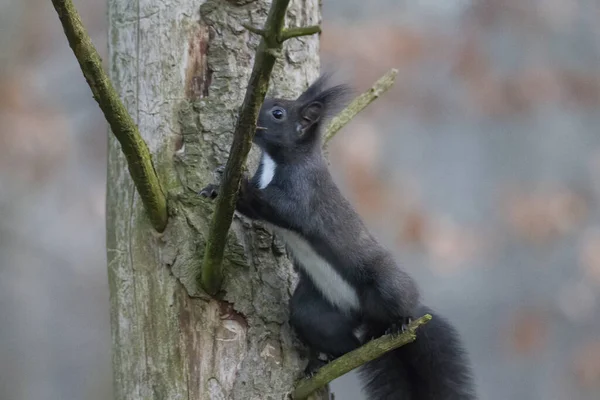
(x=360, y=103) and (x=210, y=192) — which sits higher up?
(x=360, y=103)

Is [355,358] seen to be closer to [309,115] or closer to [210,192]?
[210,192]

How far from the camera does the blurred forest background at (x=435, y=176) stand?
4.70 metres

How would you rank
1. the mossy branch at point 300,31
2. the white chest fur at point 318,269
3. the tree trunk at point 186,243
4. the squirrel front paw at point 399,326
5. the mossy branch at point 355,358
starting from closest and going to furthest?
the mossy branch at point 300,31 → the mossy branch at point 355,358 → the tree trunk at point 186,243 → the squirrel front paw at point 399,326 → the white chest fur at point 318,269

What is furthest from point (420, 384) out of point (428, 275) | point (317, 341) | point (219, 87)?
point (428, 275)

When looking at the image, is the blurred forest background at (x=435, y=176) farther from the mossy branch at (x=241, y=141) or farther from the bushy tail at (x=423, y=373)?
the mossy branch at (x=241, y=141)

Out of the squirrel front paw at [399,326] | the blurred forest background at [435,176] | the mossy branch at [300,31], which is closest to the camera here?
the mossy branch at [300,31]

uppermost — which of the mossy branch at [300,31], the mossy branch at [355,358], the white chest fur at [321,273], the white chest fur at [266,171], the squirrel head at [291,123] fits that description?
the mossy branch at [300,31]

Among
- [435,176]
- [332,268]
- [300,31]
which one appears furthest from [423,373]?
[435,176]

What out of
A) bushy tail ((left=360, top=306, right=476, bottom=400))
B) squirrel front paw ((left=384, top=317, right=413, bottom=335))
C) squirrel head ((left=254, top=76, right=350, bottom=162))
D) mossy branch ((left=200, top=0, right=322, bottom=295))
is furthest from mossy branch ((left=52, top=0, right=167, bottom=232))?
bushy tail ((left=360, top=306, right=476, bottom=400))

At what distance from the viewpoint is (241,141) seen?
5.29 ft

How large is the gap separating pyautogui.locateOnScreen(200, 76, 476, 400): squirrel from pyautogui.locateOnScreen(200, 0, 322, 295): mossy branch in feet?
0.79

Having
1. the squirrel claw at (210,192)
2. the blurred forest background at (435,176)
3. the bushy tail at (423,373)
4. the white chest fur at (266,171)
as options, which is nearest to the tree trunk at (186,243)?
the squirrel claw at (210,192)

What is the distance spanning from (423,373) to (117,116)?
1.19 m

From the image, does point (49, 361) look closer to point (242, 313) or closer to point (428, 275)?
point (428, 275)
